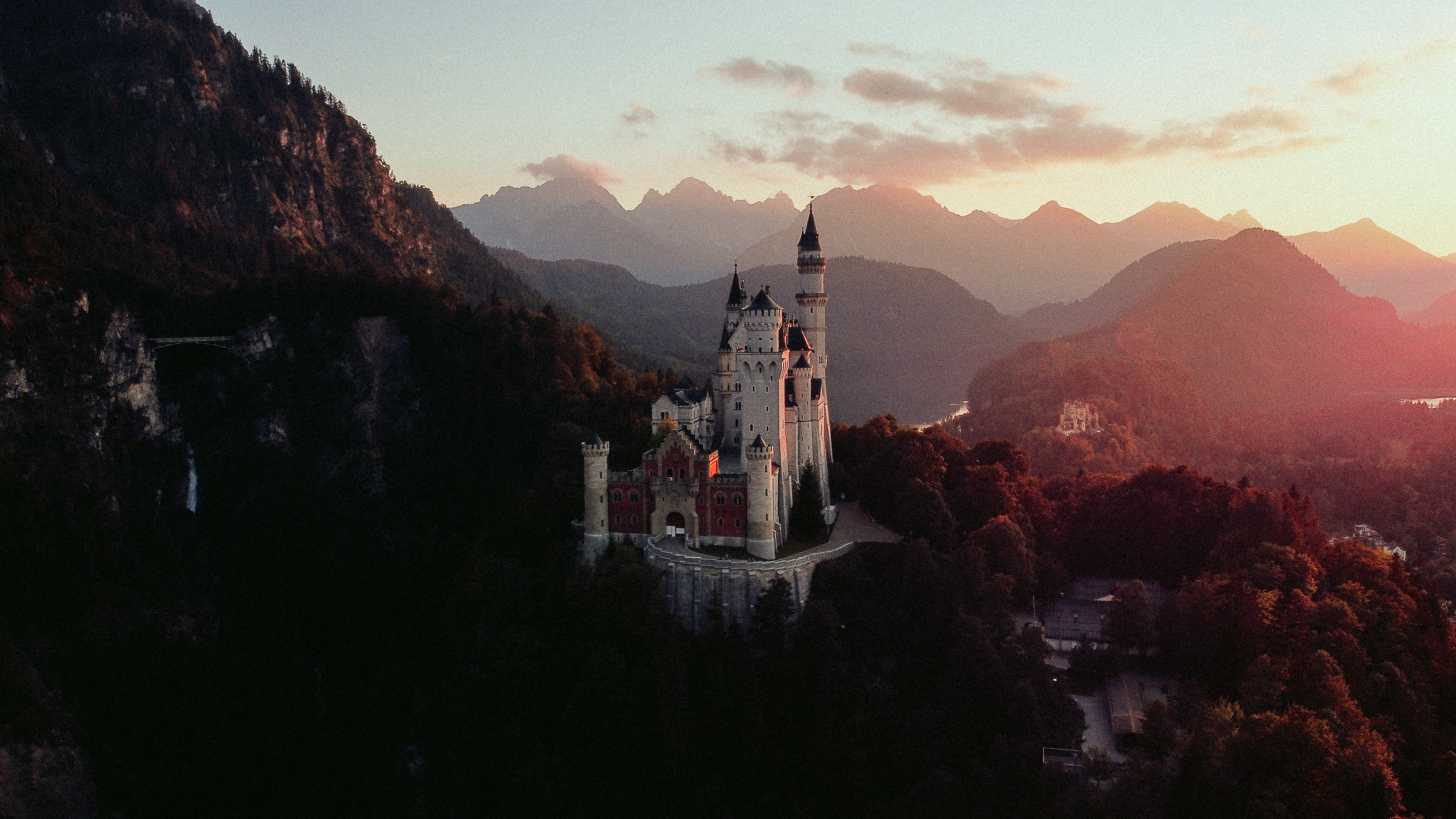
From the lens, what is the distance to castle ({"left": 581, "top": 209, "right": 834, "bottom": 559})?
46.7 meters

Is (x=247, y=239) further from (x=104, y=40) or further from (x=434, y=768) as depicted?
(x=434, y=768)

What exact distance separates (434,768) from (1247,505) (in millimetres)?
45691

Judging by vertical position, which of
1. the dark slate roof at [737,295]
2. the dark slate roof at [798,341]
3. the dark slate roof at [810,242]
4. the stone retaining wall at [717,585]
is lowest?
the stone retaining wall at [717,585]

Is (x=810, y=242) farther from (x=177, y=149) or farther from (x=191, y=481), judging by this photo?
(x=177, y=149)

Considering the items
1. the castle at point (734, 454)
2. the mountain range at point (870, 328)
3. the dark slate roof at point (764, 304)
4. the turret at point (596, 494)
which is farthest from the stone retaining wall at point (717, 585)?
the mountain range at point (870, 328)

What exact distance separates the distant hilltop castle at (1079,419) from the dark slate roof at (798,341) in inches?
2260

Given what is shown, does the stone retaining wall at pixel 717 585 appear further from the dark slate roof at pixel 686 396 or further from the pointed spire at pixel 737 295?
the pointed spire at pixel 737 295

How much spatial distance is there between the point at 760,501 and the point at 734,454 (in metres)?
7.21

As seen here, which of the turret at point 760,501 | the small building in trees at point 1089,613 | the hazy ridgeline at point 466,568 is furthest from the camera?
the small building in trees at point 1089,613

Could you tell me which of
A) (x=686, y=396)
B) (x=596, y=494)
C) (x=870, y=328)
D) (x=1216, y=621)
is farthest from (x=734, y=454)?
(x=870, y=328)

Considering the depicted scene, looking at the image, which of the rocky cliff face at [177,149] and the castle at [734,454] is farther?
the rocky cliff face at [177,149]

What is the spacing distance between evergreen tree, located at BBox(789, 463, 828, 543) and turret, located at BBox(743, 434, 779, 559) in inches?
146

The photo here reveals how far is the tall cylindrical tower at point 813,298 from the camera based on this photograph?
57.0 meters

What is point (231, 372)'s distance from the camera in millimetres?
74875
